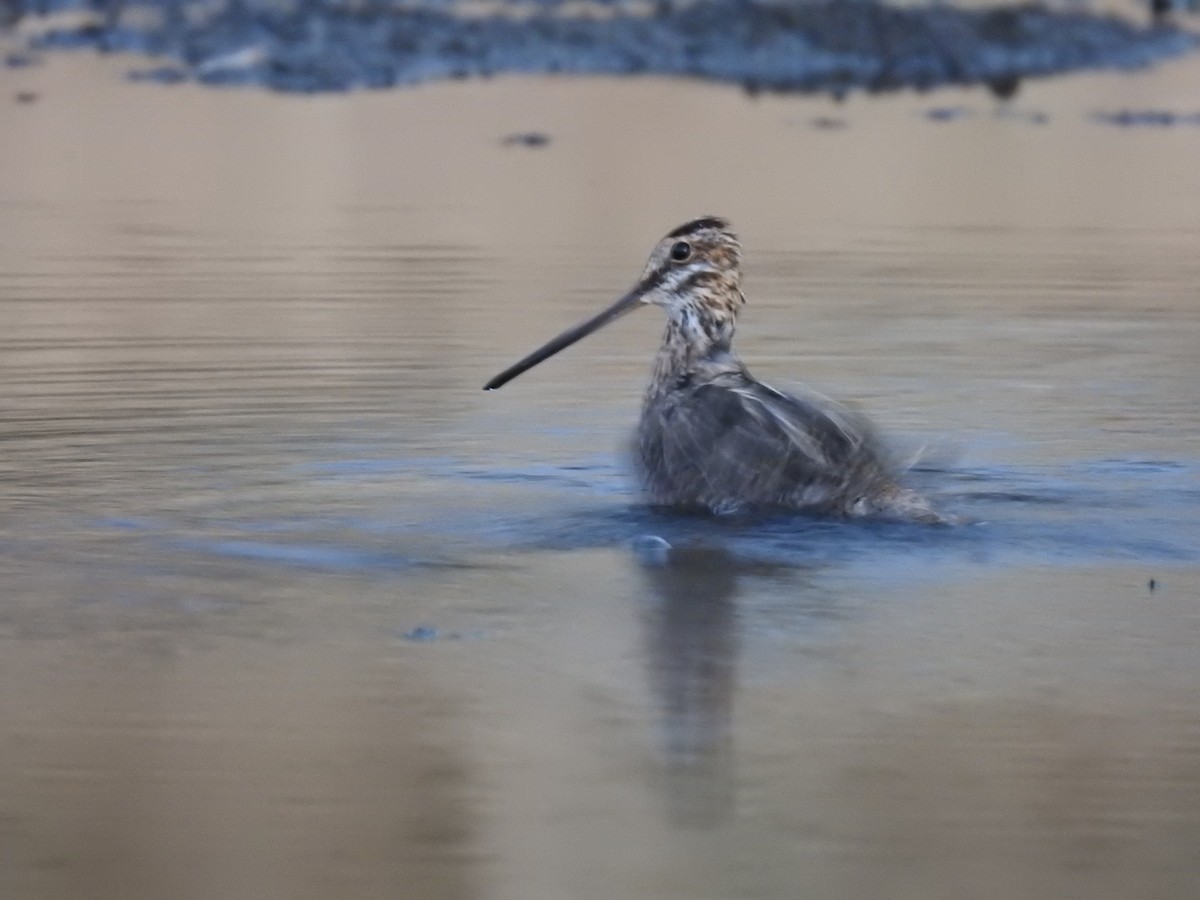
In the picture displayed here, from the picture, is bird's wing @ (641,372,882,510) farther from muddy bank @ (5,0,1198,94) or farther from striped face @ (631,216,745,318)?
muddy bank @ (5,0,1198,94)

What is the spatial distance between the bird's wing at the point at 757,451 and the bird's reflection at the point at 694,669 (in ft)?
1.58

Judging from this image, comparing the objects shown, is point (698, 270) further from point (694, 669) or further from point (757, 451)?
point (694, 669)

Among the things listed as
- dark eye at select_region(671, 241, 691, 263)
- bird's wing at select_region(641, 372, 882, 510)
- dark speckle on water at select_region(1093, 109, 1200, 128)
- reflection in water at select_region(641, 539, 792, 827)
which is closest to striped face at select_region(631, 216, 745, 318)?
dark eye at select_region(671, 241, 691, 263)

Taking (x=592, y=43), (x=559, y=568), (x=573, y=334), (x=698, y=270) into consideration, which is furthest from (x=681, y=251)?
(x=592, y=43)

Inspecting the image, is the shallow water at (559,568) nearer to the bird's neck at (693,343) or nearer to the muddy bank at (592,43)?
the bird's neck at (693,343)

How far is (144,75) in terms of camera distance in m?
21.7

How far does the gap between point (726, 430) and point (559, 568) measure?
44.7 inches

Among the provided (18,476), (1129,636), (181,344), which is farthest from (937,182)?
(1129,636)

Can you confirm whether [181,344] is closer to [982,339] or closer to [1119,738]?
[982,339]

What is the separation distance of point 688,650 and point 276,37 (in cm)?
1669

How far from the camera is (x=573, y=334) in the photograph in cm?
941

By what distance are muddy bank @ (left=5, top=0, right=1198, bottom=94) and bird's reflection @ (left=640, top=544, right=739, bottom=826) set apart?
47.1 feet

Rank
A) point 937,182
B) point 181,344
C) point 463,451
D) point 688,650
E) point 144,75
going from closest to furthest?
point 688,650, point 463,451, point 181,344, point 937,182, point 144,75

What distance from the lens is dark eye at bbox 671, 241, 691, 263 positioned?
9.19 meters
